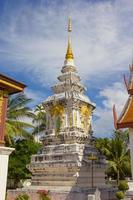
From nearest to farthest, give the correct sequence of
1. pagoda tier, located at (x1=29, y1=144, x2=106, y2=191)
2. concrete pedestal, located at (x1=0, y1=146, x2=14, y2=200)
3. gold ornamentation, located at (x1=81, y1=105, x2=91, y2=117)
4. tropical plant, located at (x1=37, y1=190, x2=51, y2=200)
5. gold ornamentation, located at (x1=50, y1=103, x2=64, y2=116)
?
concrete pedestal, located at (x1=0, y1=146, x2=14, y2=200), tropical plant, located at (x1=37, y1=190, x2=51, y2=200), pagoda tier, located at (x1=29, y1=144, x2=106, y2=191), gold ornamentation, located at (x1=50, y1=103, x2=64, y2=116), gold ornamentation, located at (x1=81, y1=105, x2=91, y2=117)

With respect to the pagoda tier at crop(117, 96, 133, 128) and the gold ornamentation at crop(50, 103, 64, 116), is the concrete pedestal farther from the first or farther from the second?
the gold ornamentation at crop(50, 103, 64, 116)

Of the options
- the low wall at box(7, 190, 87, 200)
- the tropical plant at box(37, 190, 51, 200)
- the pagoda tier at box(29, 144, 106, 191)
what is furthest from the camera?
the pagoda tier at box(29, 144, 106, 191)

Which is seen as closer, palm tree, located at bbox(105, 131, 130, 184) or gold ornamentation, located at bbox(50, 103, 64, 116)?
gold ornamentation, located at bbox(50, 103, 64, 116)

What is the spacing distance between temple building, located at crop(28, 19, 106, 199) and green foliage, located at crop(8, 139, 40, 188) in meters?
6.79

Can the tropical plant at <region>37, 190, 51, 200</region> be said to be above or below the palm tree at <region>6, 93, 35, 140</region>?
below

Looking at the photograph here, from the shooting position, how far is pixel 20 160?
28.1 metres

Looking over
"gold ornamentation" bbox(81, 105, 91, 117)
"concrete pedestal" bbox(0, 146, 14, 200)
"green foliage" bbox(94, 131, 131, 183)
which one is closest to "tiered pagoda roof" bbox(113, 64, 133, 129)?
"gold ornamentation" bbox(81, 105, 91, 117)

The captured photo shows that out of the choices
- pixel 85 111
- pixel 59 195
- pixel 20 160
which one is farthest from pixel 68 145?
pixel 20 160

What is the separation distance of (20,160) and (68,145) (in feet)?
32.4

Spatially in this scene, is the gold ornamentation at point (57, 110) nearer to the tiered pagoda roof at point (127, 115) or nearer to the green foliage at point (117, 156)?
the tiered pagoda roof at point (127, 115)

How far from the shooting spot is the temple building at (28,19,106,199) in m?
18.4

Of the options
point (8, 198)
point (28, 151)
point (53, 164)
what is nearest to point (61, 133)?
point (53, 164)

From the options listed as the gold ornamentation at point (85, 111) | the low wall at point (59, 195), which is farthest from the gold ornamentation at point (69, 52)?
the low wall at point (59, 195)

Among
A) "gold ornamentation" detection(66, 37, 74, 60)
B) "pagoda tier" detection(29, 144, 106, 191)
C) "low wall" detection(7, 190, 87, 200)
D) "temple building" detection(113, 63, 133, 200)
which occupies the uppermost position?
"gold ornamentation" detection(66, 37, 74, 60)
